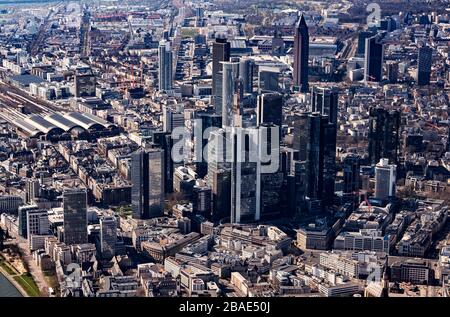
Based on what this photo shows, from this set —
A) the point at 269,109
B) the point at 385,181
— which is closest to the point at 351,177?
the point at 385,181

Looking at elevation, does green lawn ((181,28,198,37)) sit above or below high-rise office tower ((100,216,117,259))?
above

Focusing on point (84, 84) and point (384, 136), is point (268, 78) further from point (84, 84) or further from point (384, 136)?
point (384, 136)

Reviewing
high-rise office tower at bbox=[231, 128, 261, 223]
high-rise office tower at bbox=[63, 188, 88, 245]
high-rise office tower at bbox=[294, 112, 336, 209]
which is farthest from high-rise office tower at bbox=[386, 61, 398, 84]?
high-rise office tower at bbox=[63, 188, 88, 245]

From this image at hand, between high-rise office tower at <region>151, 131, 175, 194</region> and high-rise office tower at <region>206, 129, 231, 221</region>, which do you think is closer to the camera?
high-rise office tower at <region>206, 129, 231, 221</region>

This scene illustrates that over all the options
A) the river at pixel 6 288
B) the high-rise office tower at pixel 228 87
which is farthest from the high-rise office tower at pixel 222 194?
the river at pixel 6 288

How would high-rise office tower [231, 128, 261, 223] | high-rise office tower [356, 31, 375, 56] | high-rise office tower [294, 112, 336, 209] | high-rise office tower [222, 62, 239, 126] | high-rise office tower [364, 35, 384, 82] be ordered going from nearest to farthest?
high-rise office tower [231, 128, 261, 223], high-rise office tower [294, 112, 336, 209], high-rise office tower [222, 62, 239, 126], high-rise office tower [364, 35, 384, 82], high-rise office tower [356, 31, 375, 56]

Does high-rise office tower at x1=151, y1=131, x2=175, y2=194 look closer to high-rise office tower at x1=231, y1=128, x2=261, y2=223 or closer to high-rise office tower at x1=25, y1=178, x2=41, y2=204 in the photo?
high-rise office tower at x1=231, y1=128, x2=261, y2=223
